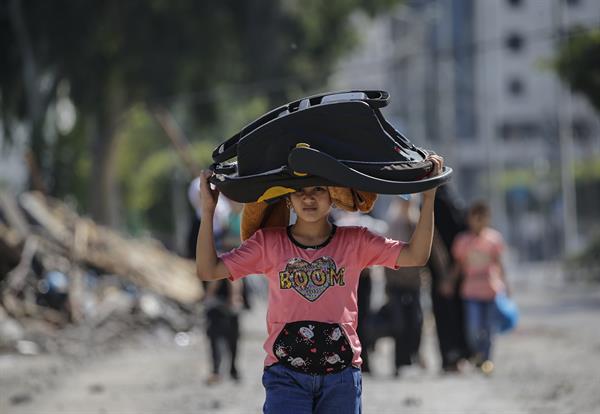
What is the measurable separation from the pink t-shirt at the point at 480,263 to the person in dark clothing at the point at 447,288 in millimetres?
264

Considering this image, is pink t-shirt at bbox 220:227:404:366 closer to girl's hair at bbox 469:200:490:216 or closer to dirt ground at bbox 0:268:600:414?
dirt ground at bbox 0:268:600:414

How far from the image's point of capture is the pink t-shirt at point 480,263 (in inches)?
480

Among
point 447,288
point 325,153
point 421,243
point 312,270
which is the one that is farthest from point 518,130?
point 325,153

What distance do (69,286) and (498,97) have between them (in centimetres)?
4790

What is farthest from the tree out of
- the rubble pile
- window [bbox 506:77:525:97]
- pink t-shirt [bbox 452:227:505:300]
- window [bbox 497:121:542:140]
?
window [bbox 497:121:542:140]

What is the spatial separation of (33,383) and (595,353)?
18.4 ft

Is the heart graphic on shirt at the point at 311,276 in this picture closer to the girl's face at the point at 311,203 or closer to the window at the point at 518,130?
the girl's face at the point at 311,203

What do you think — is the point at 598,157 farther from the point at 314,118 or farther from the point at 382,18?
the point at 314,118

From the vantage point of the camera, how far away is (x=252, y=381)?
11664 mm

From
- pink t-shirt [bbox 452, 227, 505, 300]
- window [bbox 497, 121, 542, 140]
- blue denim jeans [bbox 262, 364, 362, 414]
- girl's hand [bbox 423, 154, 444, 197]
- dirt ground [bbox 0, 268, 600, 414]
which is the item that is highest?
window [bbox 497, 121, 542, 140]

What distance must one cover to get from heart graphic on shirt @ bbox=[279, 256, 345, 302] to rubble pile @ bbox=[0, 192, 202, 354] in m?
9.71

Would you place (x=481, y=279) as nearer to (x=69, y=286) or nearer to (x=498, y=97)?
(x=69, y=286)

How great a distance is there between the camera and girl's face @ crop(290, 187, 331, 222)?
556 centimetres

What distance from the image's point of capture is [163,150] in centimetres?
7550
